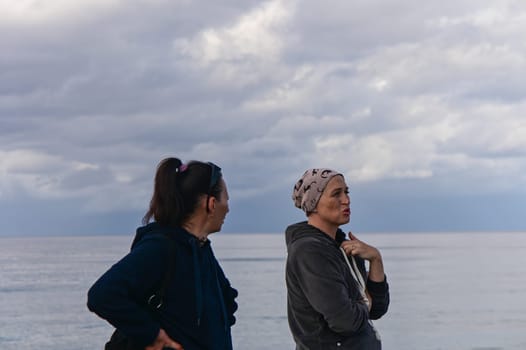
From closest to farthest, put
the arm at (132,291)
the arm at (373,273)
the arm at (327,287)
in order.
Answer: the arm at (132,291) < the arm at (327,287) < the arm at (373,273)

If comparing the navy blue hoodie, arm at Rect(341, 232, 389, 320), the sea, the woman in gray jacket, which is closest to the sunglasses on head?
the navy blue hoodie

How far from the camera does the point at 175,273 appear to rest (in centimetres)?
315

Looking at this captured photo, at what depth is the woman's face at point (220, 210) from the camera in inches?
130

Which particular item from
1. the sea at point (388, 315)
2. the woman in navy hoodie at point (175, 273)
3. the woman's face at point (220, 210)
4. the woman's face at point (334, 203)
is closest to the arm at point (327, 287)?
the woman's face at point (334, 203)

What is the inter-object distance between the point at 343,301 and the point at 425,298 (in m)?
31.3

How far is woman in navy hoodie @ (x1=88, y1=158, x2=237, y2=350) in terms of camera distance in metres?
3.04

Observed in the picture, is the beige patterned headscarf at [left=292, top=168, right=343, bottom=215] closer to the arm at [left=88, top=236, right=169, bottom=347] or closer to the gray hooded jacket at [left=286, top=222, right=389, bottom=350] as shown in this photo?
the gray hooded jacket at [left=286, top=222, right=389, bottom=350]

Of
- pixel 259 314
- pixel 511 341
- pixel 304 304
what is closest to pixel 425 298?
pixel 259 314

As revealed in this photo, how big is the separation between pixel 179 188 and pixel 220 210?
0.58ft

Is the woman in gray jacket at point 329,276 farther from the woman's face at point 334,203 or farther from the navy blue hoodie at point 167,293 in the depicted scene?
the navy blue hoodie at point 167,293

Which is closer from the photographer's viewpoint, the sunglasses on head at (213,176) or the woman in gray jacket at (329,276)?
the sunglasses on head at (213,176)

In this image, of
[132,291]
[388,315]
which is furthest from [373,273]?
[388,315]

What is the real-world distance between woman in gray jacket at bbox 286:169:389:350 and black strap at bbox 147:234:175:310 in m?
1.00

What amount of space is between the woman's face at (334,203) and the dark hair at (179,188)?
0.89 m
